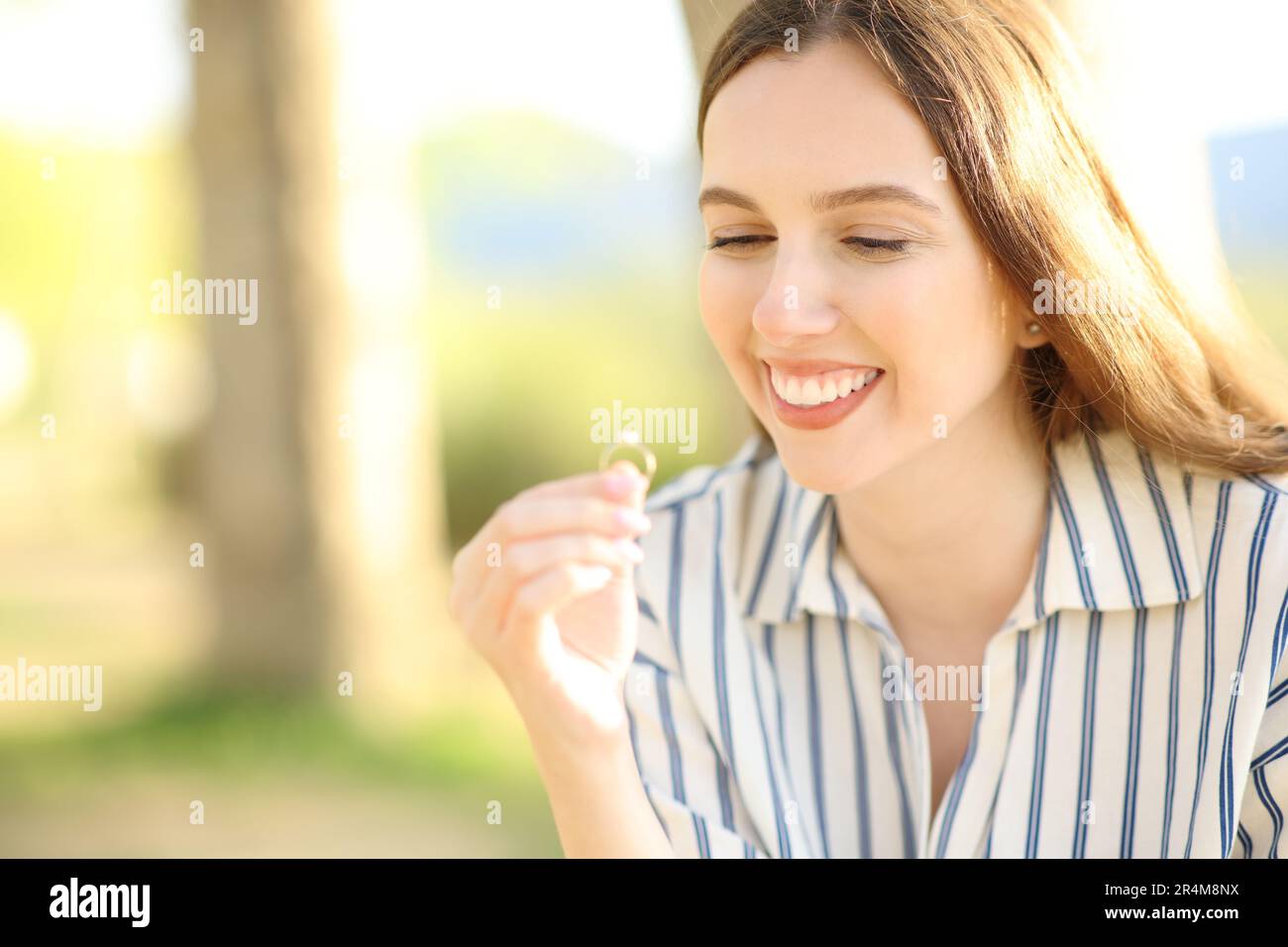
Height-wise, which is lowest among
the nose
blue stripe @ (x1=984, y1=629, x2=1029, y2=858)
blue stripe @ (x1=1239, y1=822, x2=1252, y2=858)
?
blue stripe @ (x1=1239, y1=822, x2=1252, y2=858)

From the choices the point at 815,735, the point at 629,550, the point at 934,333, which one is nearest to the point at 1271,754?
the point at 815,735

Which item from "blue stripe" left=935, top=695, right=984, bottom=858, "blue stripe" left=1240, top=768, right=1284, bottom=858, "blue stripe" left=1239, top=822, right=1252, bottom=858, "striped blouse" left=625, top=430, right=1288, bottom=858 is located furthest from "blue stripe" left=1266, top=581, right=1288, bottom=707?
"blue stripe" left=935, top=695, right=984, bottom=858

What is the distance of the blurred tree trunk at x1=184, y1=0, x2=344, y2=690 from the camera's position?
5125mm

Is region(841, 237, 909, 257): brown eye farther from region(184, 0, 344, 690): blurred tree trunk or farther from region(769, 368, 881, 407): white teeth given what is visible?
region(184, 0, 344, 690): blurred tree trunk

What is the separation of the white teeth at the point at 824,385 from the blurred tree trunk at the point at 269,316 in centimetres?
348

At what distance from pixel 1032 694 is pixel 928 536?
347 millimetres

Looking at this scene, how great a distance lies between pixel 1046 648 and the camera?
2254 mm

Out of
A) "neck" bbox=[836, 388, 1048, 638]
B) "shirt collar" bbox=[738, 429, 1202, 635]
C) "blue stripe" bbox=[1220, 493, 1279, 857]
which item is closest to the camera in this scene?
"blue stripe" bbox=[1220, 493, 1279, 857]

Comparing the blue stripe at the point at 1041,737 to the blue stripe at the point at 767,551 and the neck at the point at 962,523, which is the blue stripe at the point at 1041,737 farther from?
the blue stripe at the point at 767,551

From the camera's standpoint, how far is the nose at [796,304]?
201 centimetres

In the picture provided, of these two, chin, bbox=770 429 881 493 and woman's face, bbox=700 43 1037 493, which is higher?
woman's face, bbox=700 43 1037 493
